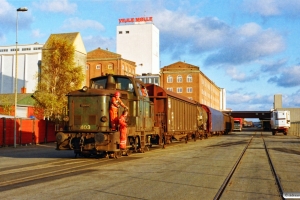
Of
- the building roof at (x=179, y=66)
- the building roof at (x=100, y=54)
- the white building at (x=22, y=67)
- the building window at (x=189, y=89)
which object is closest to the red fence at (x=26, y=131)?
the white building at (x=22, y=67)

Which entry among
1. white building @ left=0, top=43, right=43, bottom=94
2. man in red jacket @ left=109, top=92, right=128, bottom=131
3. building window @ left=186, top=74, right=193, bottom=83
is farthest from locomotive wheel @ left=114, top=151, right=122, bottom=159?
building window @ left=186, top=74, right=193, bottom=83

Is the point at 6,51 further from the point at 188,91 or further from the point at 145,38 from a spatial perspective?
the point at 188,91

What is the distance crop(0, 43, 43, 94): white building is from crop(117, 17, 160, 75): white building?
29.0 metres

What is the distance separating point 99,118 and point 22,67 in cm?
7037

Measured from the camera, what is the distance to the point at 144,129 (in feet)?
58.6

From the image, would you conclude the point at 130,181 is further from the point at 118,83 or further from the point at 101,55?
the point at 101,55

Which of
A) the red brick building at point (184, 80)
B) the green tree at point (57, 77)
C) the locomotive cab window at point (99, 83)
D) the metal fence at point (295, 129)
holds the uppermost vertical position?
the red brick building at point (184, 80)

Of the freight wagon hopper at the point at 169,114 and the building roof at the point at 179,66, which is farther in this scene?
the building roof at the point at 179,66

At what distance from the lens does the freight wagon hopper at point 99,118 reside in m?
14.7

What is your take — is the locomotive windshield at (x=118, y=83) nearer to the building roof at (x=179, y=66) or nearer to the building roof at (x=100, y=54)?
the building roof at (x=100, y=54)

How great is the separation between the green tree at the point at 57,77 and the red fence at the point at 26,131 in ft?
13.6

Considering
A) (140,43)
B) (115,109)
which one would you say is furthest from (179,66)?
(115,109)

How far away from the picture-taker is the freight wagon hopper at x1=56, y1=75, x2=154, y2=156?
1474 centimetres

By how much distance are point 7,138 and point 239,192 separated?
2316 cm
